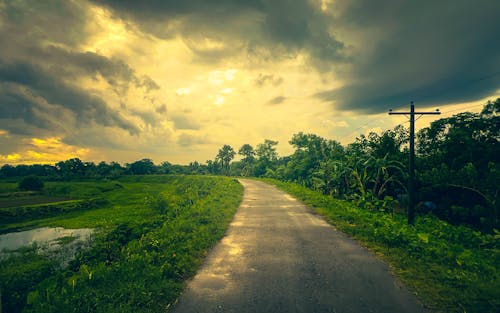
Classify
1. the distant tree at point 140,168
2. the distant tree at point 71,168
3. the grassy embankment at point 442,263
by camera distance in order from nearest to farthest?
the grassy embankment at point 442,263 → the distant tree at point 71,168 → the distant tree at point 140,168

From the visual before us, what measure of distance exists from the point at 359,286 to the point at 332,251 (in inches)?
91.9

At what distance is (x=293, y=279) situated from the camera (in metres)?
5.84

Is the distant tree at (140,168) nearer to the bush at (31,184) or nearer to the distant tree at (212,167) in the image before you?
the distant tree at (212,167)

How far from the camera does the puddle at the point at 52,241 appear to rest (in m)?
12.9

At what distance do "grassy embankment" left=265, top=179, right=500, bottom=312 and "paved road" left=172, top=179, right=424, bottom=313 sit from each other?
1.67 ft

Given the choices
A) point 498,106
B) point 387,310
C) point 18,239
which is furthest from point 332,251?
point 18,239

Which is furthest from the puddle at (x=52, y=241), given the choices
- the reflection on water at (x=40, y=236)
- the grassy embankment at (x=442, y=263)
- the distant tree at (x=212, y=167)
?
the distant tree at (x=212, y=167)

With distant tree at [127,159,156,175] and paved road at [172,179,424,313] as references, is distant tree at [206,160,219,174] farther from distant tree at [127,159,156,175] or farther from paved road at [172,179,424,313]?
paved road at [172,179,424,313]

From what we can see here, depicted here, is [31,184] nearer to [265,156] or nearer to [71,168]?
[71,168]

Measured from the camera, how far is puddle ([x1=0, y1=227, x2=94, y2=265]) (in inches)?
508

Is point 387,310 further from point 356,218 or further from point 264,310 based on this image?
point 356,218

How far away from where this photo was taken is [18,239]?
56.2 feet

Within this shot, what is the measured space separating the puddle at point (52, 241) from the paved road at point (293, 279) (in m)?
8.79

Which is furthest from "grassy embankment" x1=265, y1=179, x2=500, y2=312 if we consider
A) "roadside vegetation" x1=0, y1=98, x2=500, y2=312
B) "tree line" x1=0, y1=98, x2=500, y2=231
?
"tree line" x1=0, y1=98, x2=500, y2=231
